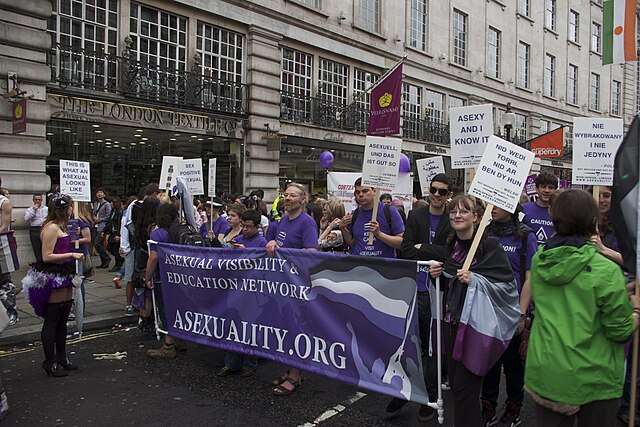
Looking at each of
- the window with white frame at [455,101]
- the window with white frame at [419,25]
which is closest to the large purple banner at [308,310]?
the window with white frame at [419,25]

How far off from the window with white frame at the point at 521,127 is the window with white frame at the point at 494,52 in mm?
3244

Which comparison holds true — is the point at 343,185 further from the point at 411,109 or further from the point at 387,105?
the point at 411,109

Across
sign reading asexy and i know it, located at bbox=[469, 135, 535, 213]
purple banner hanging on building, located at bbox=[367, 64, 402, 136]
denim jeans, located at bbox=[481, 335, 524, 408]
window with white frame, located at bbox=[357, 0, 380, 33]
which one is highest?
window with white frame, located at bbox=[357, 0, 380, 33]

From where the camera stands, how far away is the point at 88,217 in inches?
312

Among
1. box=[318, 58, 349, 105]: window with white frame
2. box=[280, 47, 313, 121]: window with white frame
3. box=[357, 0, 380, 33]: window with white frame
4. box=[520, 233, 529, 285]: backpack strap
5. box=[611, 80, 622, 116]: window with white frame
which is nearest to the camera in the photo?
box=[520, 233, 529, 285]: backpack strap

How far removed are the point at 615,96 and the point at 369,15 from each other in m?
27.0

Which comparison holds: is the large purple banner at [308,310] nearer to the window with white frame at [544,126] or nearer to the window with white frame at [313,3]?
the window with white frame at [313,3]

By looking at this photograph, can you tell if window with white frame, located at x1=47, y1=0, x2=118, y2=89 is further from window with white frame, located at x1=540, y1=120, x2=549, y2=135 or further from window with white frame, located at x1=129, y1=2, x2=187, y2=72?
window with white frame, located at x1=540, y1=120, x2=549, y2=135

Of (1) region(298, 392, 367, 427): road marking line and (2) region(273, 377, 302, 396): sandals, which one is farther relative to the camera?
(2) region(273, 377, 302, 396): sandals

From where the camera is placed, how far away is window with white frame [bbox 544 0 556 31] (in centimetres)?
3131

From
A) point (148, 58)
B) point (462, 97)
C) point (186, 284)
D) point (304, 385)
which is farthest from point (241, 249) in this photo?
point (462, 97)

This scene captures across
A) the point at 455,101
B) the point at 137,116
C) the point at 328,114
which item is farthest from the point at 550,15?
the point at 137,116

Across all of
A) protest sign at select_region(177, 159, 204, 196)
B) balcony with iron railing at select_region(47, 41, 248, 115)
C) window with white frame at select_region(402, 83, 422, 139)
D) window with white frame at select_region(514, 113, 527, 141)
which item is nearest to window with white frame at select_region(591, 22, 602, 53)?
window with white frame at select_region(514, 113, 527, 141)

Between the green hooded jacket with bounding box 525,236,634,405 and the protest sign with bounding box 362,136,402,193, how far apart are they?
3090 mm
